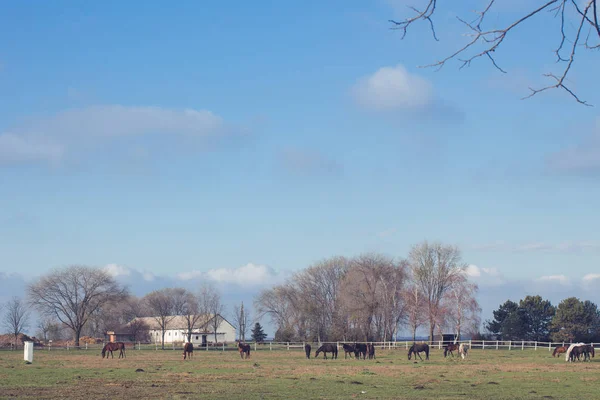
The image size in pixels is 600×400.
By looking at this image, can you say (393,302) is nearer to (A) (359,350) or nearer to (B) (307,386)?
(A) (359,350)

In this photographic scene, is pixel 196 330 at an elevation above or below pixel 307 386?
below

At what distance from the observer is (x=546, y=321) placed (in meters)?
81.9

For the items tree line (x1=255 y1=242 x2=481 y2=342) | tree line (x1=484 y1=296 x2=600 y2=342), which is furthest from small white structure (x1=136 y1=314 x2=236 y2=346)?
tree line (x1=484 y1=296 x2=600 y2=342)

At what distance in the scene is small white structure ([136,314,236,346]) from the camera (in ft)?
353

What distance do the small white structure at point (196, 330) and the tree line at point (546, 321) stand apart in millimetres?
45659

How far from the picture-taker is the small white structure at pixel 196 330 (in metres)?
108

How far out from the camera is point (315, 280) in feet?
295

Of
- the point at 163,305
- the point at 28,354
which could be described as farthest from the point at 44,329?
the point at 28,354

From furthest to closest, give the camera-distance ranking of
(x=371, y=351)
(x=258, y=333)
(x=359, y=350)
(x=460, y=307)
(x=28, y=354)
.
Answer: (x=258, y=333) < (x=460, y=307) < (x=359, y=350) < (x=371, y=351) < (x=28, y=354)

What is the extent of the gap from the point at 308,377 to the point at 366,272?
52433 mm

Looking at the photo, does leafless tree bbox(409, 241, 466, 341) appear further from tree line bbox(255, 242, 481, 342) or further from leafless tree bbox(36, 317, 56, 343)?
leafless tree bbox(36, 317, 56, 343)

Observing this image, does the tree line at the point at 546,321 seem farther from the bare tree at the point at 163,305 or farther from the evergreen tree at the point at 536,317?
the bare tree at the point at 163,305

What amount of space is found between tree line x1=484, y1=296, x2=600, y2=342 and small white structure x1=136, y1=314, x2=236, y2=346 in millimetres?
45659

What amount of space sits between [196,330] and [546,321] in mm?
58561
